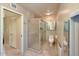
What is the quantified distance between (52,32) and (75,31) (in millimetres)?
302

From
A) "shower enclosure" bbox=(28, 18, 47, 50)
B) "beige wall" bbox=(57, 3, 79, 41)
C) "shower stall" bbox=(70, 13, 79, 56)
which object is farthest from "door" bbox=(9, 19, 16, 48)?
"shower stall" bbox=(70, 13, 79, 56)

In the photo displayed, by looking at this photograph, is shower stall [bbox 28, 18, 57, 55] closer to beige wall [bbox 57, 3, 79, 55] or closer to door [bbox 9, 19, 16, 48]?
beige wall [bbox 57, 3, 79, 55]

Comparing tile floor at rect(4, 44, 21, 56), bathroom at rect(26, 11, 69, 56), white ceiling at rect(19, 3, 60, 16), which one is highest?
white ceiling at rect(19, 3, 60, 16)

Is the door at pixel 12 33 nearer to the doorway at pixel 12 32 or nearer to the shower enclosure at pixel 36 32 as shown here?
the doorway at pixel 12 32

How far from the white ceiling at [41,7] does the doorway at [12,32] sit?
167 millimetres

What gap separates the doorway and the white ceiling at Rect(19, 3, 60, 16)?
6.6 inches

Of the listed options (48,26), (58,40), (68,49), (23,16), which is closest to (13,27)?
(23,16)

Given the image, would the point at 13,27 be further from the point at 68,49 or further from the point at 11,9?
the point at 68,49

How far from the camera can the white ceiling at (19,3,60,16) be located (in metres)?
1.33

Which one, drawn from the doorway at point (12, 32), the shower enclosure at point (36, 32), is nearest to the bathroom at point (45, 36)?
the shower enclosure at point (36, 32)

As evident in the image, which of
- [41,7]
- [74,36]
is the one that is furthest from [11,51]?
[74,36]

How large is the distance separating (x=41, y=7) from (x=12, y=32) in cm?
51

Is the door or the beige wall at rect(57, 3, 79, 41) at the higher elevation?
the beige wall at rect(57, 3, 79, 41)

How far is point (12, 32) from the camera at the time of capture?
4.49 feet
